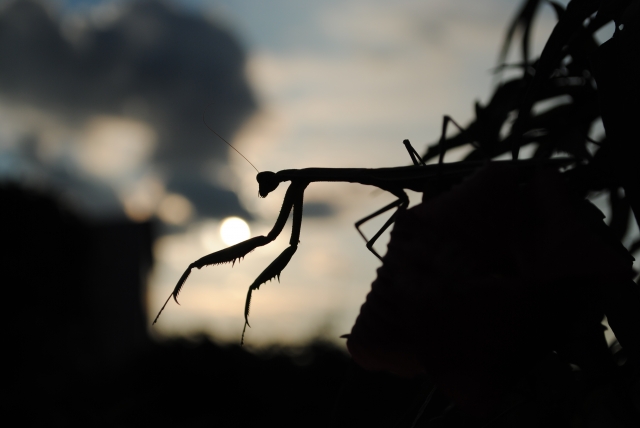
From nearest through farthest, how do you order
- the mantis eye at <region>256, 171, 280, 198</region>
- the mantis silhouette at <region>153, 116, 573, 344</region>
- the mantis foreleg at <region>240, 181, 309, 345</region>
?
the mantis silhouette at <region>153, 116, 573, 344</region> < the mantis foreleg at <region>240, 181, 309, 345</region> < the mantis eye at <region>256, 171, 280, 198</region>

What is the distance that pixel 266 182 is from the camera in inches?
81.5

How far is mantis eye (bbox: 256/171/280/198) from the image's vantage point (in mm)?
2062

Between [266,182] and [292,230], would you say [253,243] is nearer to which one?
[292,230]

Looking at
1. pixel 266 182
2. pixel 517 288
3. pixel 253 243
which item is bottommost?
pixel 517 288

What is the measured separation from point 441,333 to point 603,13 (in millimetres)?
642

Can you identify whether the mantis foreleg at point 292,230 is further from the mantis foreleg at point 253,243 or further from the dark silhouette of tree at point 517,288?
the dark silhouette of tree at point 517,288

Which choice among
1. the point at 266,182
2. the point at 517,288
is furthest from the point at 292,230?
the point at 517,288

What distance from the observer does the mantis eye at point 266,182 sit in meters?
2.06

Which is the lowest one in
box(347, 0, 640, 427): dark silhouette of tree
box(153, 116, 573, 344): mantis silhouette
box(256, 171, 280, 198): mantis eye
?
box(347, 0, 640, 427): dark silhouette of tree

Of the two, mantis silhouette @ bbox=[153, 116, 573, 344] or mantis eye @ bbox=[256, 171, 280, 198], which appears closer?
mantis silhouette @ bbox=[153, 116, 573, 344]

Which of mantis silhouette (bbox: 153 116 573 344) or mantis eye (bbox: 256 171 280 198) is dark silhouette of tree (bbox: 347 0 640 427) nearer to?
mantis silhouette (bbox: 153 116 573 344)

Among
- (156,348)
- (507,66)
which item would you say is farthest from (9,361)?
(507,66)

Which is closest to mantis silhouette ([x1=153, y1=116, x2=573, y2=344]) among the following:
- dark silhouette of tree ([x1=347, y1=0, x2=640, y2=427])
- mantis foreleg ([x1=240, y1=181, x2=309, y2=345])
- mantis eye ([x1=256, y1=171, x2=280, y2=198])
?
mantis foreleg ([x1=240, y1=181, x2=309, y2=345])

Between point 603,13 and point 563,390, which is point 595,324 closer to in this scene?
A: point 563,390
